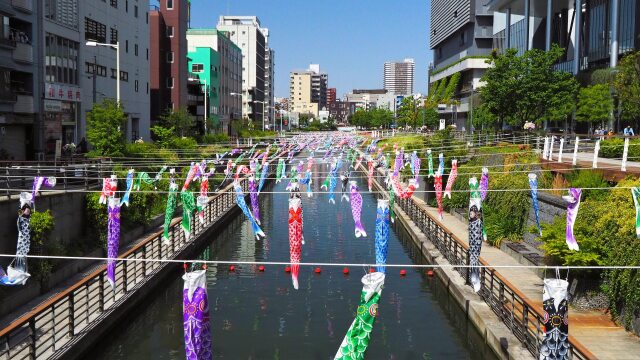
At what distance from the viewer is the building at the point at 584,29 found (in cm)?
5273

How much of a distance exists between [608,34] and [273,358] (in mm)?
51341

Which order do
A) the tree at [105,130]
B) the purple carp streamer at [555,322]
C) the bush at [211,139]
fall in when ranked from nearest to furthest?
the purple carp streamer at [555,322]
the tree at [105,130]
the bush at [211,139]

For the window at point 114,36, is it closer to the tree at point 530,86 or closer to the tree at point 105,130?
the tree at point 105,130

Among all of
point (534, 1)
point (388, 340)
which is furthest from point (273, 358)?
point (534, 1)

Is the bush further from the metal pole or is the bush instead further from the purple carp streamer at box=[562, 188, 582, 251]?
the purple carp streamer at box=[562, 188, 582, 251]

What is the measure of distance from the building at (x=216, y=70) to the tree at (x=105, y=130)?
51.0m

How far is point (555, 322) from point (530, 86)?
36.0m

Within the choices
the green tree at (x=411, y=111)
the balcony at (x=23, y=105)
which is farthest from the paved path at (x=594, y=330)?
the green tree at (x=411, y=111)

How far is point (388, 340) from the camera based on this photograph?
18922 millimetres

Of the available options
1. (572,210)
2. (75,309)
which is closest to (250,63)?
(75,309)

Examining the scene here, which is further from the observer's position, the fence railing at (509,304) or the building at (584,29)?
the building at (584,29)

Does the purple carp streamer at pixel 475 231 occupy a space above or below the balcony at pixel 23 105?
below

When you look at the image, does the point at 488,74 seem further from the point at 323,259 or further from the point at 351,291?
the point at 351,291

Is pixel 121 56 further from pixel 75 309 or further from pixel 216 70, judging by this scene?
pixel 216 70
